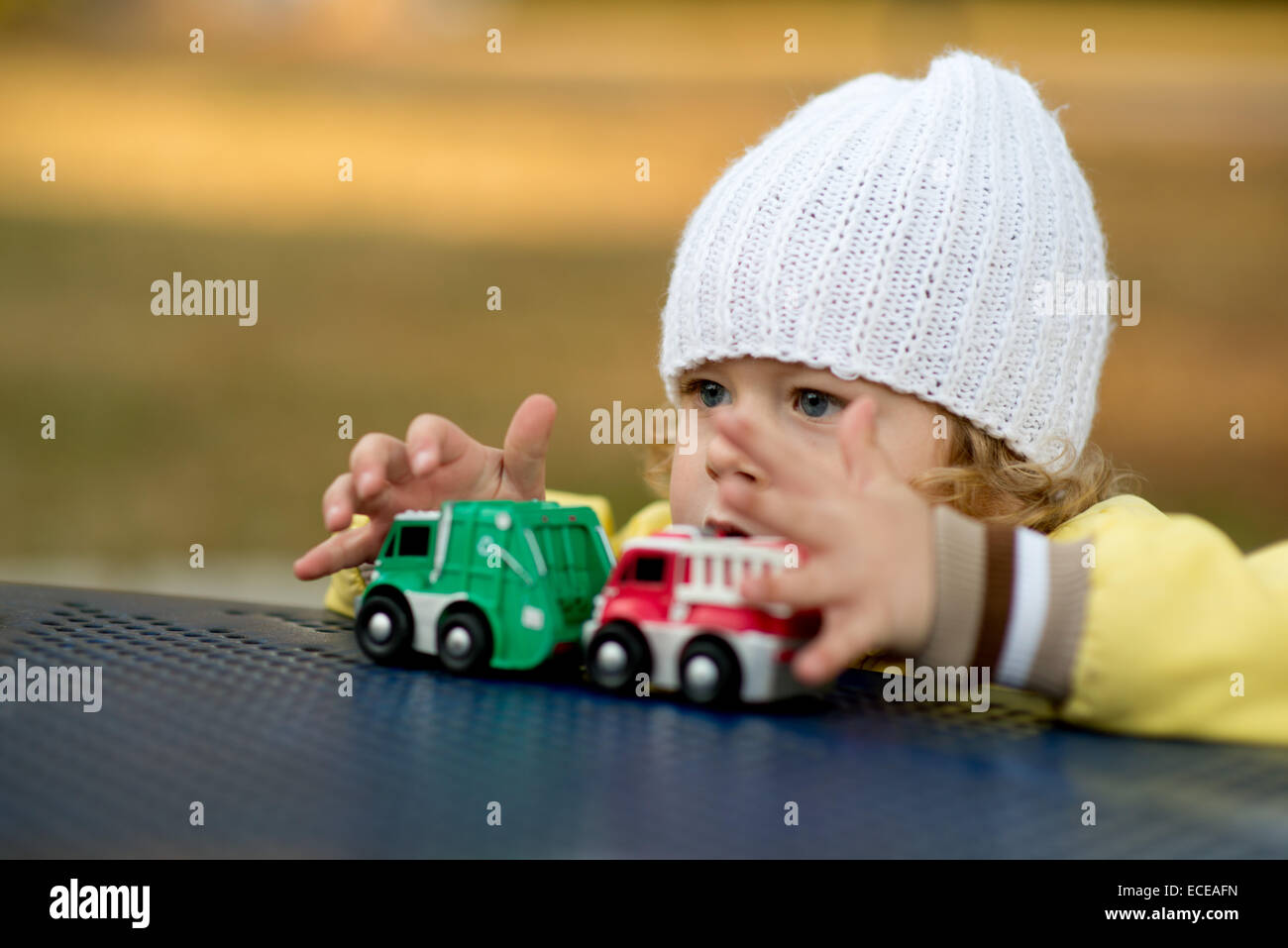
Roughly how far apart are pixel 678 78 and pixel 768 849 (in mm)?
4689

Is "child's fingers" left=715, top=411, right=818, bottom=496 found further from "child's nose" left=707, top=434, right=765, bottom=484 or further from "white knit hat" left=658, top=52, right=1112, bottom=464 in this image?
"white knit hat" left=658, top=52, right=1112, bottom=464

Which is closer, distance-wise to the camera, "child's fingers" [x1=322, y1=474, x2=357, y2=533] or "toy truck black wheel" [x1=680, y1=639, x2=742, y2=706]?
"toy truck black wheel" [x1=680, y1=639, x2=742, y2=706]

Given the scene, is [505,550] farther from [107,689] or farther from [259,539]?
[259,539]

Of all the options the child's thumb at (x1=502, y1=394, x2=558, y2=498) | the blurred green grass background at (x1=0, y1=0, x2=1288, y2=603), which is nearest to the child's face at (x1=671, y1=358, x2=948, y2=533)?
the child's thumb at (x1=502, y1=394, x2=558, y2=498)

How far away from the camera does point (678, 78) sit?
4902 millimetres

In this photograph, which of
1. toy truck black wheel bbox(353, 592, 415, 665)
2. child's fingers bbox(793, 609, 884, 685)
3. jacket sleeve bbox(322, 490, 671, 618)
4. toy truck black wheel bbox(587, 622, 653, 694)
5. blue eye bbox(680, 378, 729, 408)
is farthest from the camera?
jacket sleeve bbox(322, 490, 671, 618)

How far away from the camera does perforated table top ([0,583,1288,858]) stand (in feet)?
1.87

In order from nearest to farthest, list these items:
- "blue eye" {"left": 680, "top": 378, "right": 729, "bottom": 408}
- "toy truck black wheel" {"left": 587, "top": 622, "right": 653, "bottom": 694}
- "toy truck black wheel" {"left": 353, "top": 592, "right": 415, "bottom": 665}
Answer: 1. "toy truck black wheel" {"left": 587, "top": 622, "right": 653, "bottom": 694}
2. "toy truck black wheel" {"left": 353, "top": 592, "right": 415, "bottom": 665}
3. "blue eye" {"left": 680, "top": 378, "right": 729, "bottom": 408}

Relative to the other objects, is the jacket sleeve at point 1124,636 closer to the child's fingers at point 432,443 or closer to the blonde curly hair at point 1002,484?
the blonde curly hair at point 1002,484

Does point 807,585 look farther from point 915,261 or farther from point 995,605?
point 915,261

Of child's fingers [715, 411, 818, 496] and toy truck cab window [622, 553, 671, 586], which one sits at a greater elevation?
child's fingers [715, 411, 818, 496]

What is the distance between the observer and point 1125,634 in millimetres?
813

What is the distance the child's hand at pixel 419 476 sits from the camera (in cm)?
104
